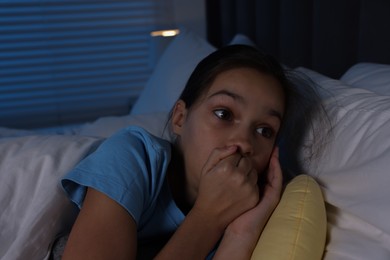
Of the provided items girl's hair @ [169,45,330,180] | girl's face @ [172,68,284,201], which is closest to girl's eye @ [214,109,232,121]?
girl's face @ [172,68,284,201]

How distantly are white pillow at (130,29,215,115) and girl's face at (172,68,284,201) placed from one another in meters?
0.66

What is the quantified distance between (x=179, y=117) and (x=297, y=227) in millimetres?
402

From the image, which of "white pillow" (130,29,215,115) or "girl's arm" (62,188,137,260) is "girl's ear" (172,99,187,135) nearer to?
"girl's arm" (62,188,137,260)

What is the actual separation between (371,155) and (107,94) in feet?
6.60

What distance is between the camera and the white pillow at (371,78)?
847 millimetres

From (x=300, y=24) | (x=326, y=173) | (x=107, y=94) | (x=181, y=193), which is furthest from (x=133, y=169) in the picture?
(x=107, y=94)

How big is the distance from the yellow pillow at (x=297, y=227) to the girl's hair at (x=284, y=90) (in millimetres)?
169

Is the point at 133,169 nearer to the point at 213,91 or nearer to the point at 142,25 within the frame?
the point at 213,91

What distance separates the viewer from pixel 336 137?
80cm

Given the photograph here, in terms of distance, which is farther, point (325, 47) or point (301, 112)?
point (325, 47)

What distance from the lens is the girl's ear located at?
917 mm

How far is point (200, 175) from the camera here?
0.81 m

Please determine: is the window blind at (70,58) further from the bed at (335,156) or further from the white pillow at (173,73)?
the bed at (335,156)

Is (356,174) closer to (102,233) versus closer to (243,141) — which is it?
(243,141)
